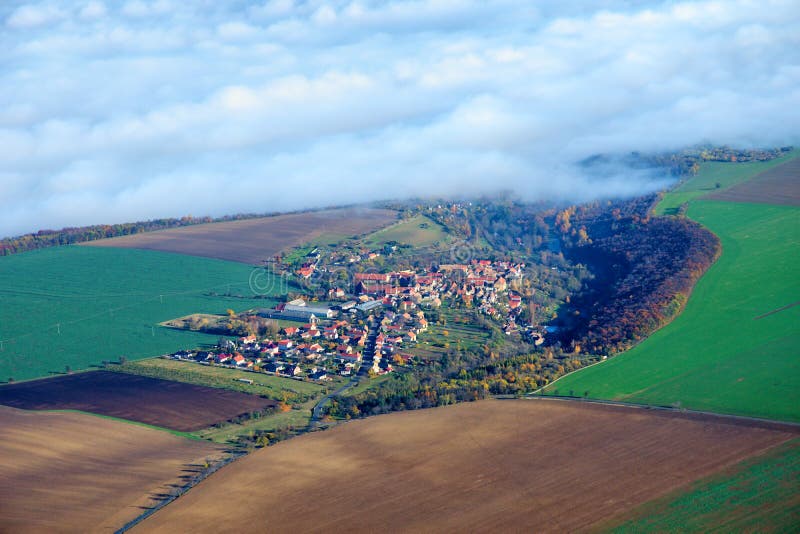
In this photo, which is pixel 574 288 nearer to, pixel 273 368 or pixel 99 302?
pixel 273 368

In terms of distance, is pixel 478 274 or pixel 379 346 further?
pixel 478 274

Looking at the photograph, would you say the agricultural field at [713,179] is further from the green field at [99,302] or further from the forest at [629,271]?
the green field at [99,302]

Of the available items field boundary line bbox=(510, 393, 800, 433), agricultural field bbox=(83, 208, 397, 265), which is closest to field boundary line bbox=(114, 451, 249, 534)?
field boundary line bbox=(510, 393, 800, 433)

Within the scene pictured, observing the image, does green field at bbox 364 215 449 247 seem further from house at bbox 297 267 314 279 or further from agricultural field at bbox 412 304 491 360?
agricultural field at bbox 412 304 491 360

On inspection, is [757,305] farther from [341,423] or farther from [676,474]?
[341,423]

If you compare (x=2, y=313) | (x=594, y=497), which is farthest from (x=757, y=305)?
(x=2, y=313)
